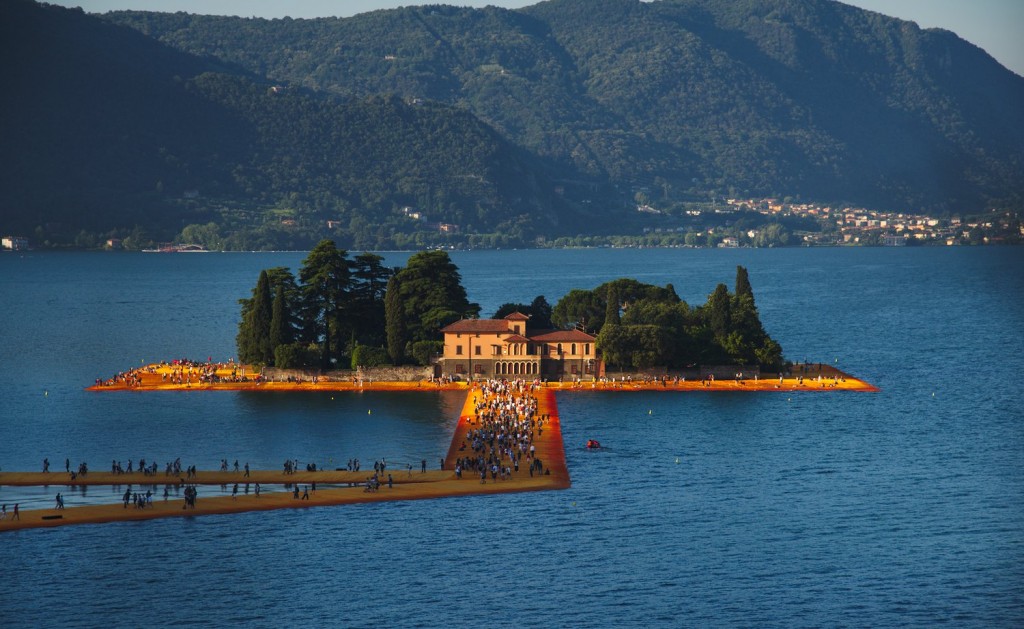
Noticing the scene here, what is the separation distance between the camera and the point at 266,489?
8338 centimetres

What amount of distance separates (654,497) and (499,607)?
20.6 meters

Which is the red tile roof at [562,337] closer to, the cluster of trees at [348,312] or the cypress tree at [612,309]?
the cypress tree at [612,309]

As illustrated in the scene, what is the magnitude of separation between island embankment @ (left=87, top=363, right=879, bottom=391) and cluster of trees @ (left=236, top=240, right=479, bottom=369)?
2556 millimetres

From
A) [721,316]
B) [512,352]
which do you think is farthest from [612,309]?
[512,352]

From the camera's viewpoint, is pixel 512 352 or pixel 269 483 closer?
pixel 269 483

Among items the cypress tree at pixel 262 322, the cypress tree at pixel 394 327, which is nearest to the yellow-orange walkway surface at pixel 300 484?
the cypress tree at pixel 394 327

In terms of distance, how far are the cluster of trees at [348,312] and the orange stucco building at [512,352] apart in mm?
3019

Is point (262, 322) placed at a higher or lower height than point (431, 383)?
higher

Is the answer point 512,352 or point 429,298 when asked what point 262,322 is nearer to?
point 429,298

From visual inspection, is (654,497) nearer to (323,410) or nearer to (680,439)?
(680,439)

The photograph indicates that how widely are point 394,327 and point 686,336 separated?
24706 millimetres

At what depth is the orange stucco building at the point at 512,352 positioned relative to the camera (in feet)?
409

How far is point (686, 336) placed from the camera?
423 ft

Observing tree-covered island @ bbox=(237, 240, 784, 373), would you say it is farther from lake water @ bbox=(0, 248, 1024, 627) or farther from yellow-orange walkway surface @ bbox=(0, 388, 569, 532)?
yellow-orange walkway surface @ bbox=(0, 388, 569, 532)
